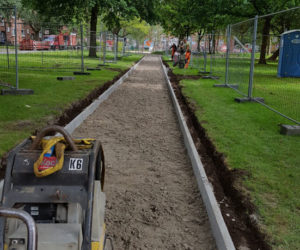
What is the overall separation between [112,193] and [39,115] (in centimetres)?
414

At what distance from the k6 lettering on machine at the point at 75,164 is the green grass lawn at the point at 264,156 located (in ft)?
6.25

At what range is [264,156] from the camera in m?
5.70

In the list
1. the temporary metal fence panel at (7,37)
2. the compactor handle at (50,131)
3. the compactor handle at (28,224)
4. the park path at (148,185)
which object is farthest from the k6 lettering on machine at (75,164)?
the temporary metal fence panel at (7,37)

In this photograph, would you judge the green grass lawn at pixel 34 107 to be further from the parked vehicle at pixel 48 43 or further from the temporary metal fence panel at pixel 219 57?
the temporary metal fence panel at pixel 219 57

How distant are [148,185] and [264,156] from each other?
2049 mm

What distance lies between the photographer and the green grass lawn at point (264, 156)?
364 centimetres

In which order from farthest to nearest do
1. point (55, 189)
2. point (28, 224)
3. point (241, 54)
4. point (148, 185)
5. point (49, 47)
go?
point (49, 47), point (241, 54), point (148, 185), point (55, 189), point (28, 224)

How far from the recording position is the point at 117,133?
7461 millimetres

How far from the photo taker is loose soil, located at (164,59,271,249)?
3.46 meters

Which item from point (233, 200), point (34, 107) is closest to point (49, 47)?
point (34, 107)

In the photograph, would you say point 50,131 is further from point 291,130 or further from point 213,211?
point 291,130

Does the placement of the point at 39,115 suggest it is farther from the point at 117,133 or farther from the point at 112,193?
the point at 112,193

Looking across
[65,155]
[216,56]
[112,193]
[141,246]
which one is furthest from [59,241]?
[216,56]

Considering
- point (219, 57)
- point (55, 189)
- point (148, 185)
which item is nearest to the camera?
point (55, 189)
